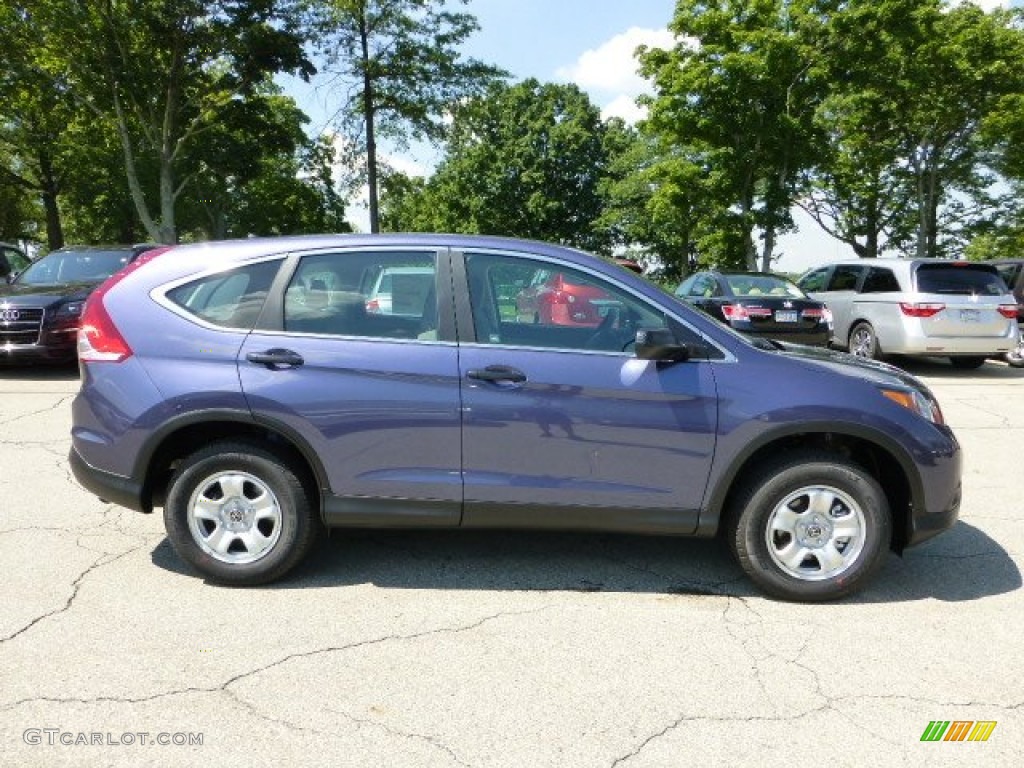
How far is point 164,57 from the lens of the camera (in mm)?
23234

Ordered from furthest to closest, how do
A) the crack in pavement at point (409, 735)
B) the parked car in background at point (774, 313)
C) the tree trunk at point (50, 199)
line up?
the tree trunk at point (50, 199) < the parked car in background at point (774, 313) < the crack in pavement at point (409, 735)

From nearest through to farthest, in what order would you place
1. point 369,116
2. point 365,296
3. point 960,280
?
point 365,296 → point 960,280 → point 369,116

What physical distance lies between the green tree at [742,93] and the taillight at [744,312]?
1237 cm

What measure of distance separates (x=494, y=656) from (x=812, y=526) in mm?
1625

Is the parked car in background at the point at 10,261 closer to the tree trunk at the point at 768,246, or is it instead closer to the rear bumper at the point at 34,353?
the rear bumper at the point at 34,353

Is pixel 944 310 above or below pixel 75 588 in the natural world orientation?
above

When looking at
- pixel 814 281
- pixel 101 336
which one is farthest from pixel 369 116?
pixel 101 336

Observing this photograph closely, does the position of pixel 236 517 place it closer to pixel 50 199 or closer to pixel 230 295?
pixel 230 295

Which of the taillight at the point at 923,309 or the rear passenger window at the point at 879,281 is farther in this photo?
the rear passenger window at the point at 879,281

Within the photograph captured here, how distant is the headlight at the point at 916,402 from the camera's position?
3.64 meters

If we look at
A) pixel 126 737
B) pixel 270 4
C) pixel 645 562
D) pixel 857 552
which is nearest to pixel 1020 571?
pixel 857 552

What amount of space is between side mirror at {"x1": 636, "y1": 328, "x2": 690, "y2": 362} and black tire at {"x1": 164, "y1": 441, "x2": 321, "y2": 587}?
68.0 inches

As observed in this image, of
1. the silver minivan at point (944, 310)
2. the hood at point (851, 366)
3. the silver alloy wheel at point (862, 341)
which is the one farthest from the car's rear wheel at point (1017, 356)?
the hood at point (851, 366)

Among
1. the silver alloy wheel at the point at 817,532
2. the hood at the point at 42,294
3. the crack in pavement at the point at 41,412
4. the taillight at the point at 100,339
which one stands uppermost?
the hood at the point at 42,294
